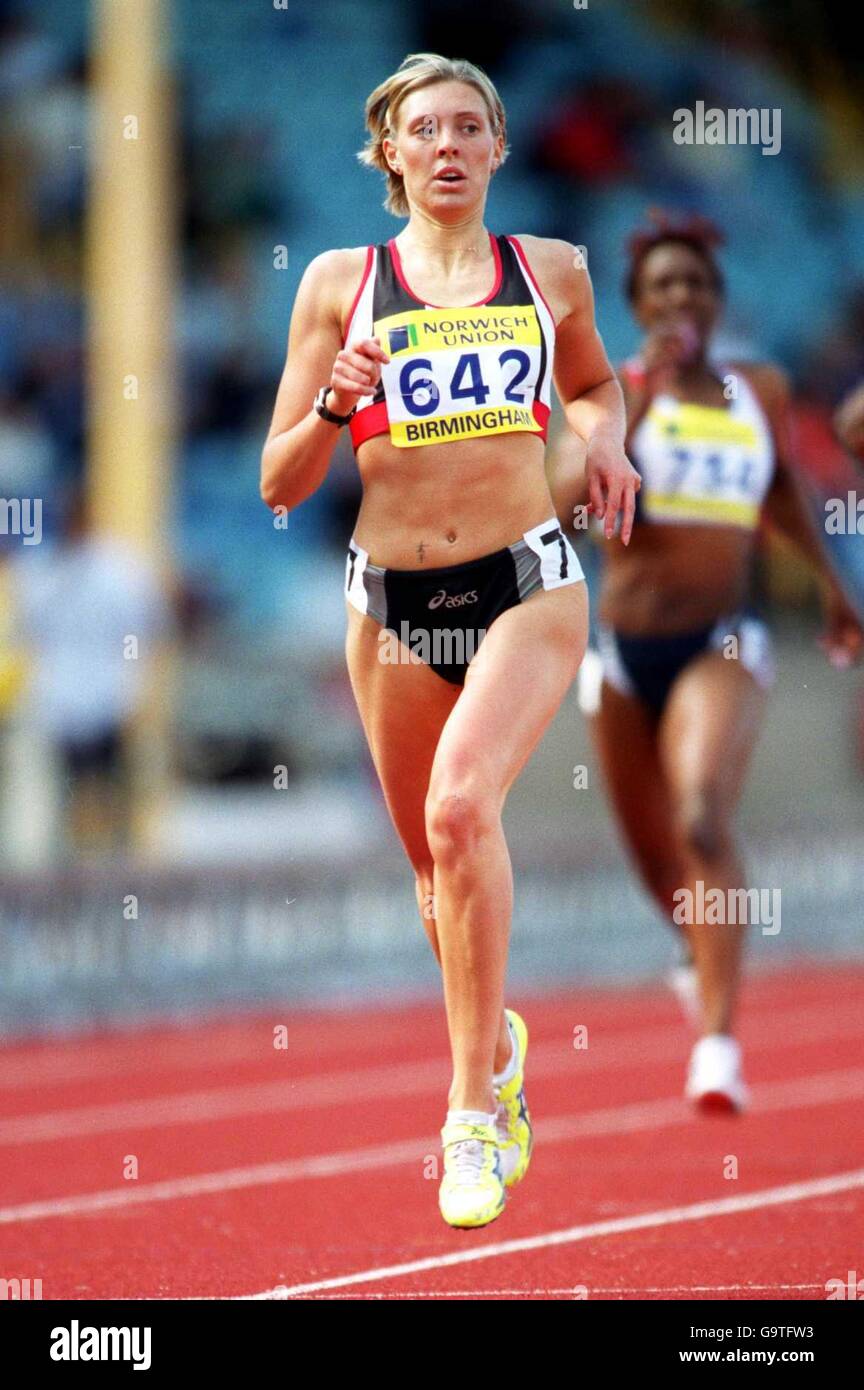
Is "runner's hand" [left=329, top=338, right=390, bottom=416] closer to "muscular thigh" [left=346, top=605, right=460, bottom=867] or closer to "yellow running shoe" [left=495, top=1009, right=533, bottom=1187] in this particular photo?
"muscular thigh" [left=346, top=605, right=460, bottom=867]

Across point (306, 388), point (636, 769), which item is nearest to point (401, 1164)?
point (636, 769)

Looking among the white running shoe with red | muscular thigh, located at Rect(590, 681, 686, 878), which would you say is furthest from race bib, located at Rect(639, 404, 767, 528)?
the white running shoe with red

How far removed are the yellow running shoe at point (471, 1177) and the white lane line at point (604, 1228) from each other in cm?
51

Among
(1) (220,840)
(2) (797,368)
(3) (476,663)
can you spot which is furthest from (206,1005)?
(2) (797,368)

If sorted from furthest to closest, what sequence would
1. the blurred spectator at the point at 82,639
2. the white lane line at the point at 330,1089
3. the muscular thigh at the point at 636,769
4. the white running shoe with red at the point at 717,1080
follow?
the blurred spectator at the point at 82,639
the white lane line at the point at 330,1089
the muscular thigh at the point at 636,769
the white running shoe with red at the point at 717,1080

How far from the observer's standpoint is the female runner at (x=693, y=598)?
631 cm

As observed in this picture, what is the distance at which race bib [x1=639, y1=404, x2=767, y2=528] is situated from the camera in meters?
6.41

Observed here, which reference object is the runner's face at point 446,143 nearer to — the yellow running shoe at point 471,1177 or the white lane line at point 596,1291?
the yellow running shoe at point 471,1177

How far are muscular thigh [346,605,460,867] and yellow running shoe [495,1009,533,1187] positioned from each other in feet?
1.65

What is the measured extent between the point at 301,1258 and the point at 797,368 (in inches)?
546

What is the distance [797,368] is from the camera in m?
17.8

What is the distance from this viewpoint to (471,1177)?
3.98 m

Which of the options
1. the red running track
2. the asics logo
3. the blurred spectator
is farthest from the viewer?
the blurred spectator

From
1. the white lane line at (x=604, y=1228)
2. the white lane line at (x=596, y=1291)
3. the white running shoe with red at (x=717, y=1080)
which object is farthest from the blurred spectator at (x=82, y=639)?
the white lane line at (x=596, y=1291)
